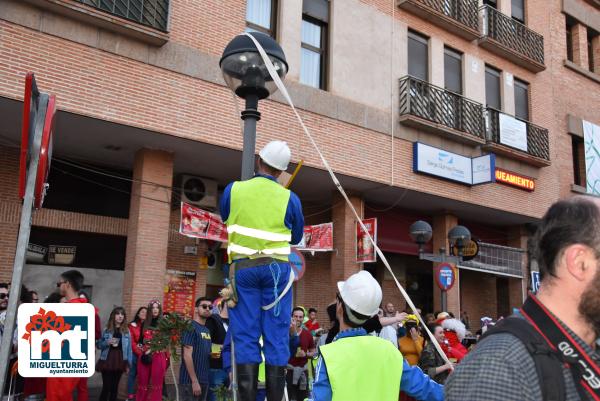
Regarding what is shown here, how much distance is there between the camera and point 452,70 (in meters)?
18.9

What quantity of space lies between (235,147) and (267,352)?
29.8ft

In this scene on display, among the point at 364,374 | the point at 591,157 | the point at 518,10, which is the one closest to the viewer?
the point at 364,374

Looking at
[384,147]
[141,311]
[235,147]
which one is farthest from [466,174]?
[141,311]

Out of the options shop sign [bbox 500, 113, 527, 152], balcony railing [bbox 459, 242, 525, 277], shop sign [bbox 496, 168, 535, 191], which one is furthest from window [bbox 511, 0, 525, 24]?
balcony railing [bbox 459, 242, 525, 277]

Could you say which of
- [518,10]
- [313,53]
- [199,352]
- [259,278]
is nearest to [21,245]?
[259,278]

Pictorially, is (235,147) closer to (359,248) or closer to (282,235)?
(359,248)

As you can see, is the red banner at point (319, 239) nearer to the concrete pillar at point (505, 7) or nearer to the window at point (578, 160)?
the concrete pillar at point (505, 7)

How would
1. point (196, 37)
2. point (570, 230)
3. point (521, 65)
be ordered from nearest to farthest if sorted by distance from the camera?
point (570, 230) < point (196, 37) < point (521, 65)

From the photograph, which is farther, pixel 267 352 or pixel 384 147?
pixel 384 147

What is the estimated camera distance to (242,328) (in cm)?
422

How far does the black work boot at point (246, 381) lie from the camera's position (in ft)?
13.4

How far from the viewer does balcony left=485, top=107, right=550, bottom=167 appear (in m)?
18.7

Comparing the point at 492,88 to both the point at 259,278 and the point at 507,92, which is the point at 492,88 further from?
the point at 259,278

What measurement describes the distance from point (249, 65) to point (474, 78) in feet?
51.1
